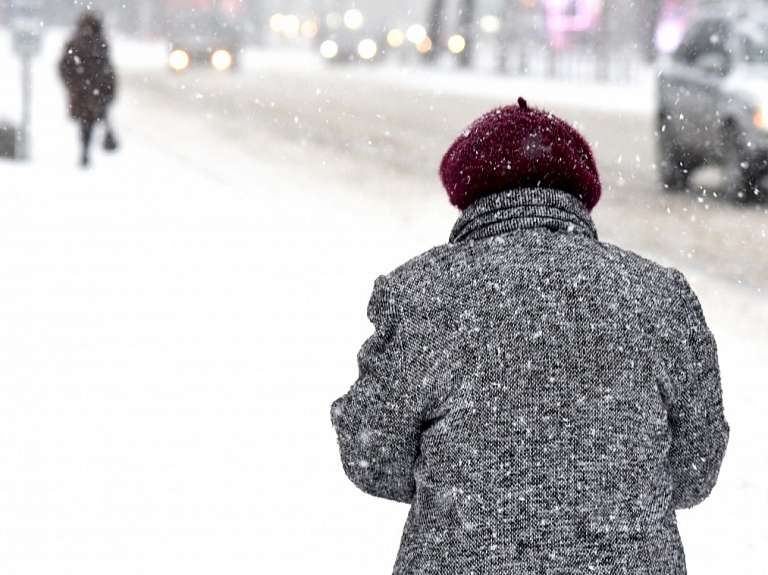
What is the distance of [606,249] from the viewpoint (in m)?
1.91

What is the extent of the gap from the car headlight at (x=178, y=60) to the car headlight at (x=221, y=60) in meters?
0.84

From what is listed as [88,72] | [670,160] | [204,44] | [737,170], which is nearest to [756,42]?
[737,170]

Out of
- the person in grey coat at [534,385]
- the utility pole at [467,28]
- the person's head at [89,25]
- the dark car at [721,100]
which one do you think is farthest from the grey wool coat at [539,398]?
the utility pole at [467,28]

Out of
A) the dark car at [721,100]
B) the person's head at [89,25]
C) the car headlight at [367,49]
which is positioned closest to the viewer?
the dark car at [721,100]

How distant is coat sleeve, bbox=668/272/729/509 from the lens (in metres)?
1.88

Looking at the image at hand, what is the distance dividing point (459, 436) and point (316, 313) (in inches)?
213

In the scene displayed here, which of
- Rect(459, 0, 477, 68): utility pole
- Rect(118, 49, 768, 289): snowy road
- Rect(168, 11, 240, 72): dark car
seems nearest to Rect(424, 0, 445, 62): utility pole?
Rect(459, 0, 477, 68): utility pole

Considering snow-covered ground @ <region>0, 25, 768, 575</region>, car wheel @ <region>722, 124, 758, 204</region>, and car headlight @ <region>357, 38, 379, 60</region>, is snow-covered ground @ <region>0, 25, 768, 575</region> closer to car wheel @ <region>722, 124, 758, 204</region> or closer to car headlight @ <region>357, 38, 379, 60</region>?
car wheel @ <region>722, 124, 758, 204</region>

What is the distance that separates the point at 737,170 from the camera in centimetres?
1163

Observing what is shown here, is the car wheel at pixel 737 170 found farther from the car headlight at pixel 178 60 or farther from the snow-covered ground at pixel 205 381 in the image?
the car headlight at pixel 178 60

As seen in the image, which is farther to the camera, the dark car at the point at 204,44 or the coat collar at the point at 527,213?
the dark car at the point at 204,44

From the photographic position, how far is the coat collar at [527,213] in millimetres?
1912

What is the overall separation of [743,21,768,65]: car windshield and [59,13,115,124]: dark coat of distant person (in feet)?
23.1

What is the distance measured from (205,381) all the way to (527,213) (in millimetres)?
4113
